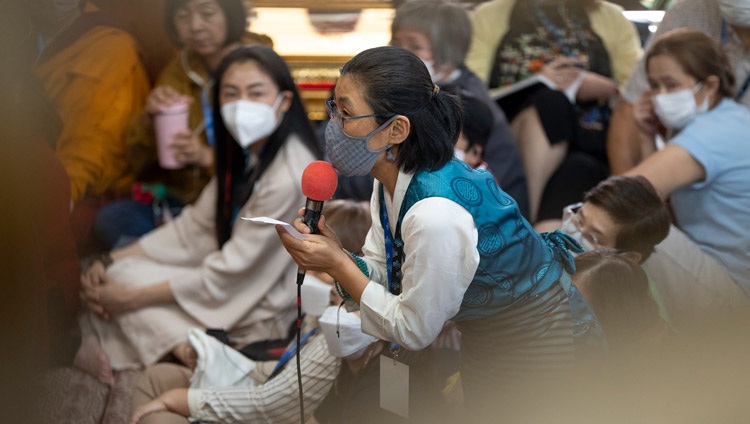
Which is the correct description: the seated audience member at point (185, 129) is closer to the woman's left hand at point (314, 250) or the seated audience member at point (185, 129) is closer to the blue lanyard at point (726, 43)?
the blue lanyard at point (726, 43)

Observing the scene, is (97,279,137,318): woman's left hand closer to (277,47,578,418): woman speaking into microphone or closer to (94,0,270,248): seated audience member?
(94,0,270,248): seated audience member

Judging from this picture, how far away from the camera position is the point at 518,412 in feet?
4.34

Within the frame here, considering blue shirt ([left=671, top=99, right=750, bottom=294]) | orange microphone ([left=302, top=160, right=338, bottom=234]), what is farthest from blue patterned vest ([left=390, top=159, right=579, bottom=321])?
blue shirt ([left=671, top=99, right=750, bottom=294])

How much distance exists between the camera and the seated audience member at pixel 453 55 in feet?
7.38

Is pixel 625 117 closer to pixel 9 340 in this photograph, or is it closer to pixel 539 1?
pixel 539 1

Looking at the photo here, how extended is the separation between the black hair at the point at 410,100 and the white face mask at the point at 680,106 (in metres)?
0.93

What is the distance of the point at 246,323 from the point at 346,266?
37.6 inches

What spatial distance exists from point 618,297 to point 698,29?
90 cm

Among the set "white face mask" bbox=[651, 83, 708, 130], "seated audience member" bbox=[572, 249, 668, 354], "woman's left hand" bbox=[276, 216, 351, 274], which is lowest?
"seated audience member" bbox=[572, 249, 668, 354]

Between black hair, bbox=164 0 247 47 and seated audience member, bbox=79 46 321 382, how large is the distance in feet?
1.09

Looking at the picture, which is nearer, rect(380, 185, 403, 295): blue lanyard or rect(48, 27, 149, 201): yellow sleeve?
rect(380, 185, 403, 295): blue lanyard

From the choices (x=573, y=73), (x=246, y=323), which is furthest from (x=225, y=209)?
(x=573, y=73)

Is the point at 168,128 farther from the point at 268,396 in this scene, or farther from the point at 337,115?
the point at 337,115

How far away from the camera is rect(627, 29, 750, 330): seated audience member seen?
1905 millimetres
